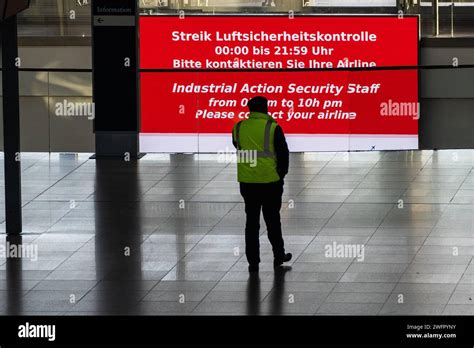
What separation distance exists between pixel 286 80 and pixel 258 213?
30.5ft

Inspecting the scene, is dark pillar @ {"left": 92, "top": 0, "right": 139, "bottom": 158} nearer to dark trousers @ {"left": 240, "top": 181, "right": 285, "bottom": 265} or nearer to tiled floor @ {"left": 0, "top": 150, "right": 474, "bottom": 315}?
tiled floor @ {"left": 0, "top": 150, "right": 474, "bottom": 315}

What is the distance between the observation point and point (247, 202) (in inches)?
493

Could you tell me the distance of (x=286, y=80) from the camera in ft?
70.8

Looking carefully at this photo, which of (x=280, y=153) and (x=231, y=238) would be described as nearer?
(x=280, y=153)

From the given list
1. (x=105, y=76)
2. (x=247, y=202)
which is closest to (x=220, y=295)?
(x=247, y=202)

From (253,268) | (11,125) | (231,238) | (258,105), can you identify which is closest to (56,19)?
(11,125)

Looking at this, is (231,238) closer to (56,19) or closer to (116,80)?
(116,80)

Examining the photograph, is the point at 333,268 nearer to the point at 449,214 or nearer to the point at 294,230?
the point at 294,230

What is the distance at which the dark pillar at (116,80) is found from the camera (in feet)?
65.7

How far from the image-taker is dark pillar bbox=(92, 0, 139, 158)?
2003 cm
